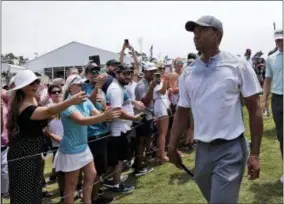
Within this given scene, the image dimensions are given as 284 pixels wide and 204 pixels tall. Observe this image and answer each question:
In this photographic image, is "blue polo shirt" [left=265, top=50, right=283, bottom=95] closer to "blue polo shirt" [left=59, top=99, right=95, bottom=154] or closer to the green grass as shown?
the green grass

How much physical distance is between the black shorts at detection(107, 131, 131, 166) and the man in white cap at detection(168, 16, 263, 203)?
286 centimetres

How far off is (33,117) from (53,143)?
248 centimetres

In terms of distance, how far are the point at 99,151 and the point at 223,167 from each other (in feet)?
8.87

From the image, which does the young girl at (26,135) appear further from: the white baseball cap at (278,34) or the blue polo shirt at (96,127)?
the white baseball cap at (278,34)

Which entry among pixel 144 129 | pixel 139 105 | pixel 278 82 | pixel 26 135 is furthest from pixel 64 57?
pixel 26 135

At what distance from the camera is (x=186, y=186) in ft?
19.5

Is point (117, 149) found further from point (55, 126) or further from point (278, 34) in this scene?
point (278, 34)

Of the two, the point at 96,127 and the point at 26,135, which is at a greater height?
the point at 26,135

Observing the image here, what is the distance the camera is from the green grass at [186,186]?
17.2 ft

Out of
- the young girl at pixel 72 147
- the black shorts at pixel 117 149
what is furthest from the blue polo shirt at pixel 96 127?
the young girl at pixel 72 147

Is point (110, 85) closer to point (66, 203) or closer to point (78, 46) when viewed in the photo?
point (66, 203)

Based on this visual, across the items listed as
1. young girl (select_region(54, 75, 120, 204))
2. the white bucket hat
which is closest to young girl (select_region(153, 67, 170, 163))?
young girl (select_region(54, 75, 120, 204))

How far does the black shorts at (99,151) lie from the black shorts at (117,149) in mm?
423

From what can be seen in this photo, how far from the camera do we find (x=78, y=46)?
117ft
